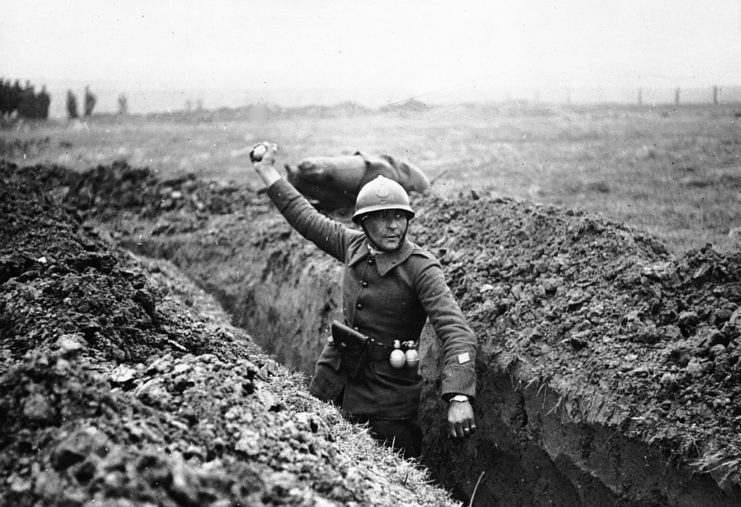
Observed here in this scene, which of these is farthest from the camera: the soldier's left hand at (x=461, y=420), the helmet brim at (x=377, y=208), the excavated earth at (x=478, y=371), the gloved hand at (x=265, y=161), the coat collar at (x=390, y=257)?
the gloved hand at (x=265, y=161)

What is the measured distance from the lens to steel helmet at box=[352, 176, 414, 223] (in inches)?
211

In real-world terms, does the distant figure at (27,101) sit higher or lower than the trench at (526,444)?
higher

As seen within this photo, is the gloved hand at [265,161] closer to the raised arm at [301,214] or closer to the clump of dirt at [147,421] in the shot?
the raised arm at [301,214]

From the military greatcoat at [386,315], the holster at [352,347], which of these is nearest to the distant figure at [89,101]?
the military greatcoat at [386,315]

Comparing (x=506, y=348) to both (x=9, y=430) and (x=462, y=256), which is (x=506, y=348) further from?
(x=9, y=430)

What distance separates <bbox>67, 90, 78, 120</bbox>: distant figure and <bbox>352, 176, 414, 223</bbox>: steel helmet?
44.5ft

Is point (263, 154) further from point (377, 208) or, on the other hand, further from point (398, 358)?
point (398, 358)

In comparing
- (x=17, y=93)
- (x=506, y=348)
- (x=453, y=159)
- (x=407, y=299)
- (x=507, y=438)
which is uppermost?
(x=17, y=93)

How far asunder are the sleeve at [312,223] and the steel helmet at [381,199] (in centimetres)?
59

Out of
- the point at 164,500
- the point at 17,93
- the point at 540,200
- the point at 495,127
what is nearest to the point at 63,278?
the point at 164,500

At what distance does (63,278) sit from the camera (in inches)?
197

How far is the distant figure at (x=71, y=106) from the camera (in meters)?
17.1

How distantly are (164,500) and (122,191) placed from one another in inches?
404

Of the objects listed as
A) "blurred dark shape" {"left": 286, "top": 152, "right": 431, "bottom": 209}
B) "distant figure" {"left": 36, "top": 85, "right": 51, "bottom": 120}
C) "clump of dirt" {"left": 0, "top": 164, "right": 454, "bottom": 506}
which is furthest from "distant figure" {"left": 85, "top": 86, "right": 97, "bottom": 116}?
"clump of dirt" {"left": 0, "top": 164, "right": 454, "bottom": 506}
